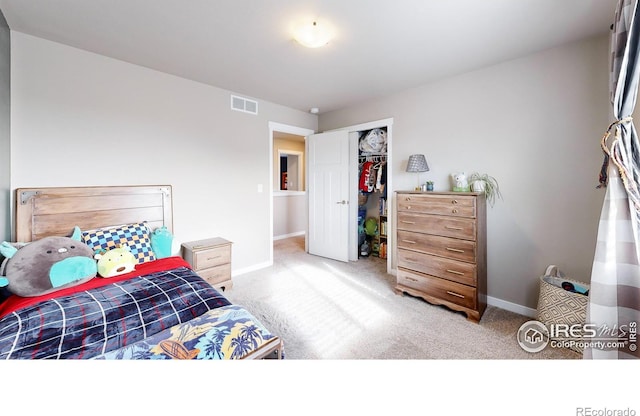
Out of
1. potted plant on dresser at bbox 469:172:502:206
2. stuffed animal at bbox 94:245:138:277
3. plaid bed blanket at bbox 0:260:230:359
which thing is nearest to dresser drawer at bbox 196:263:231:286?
stuffed animal at bbox 94:245:138:277

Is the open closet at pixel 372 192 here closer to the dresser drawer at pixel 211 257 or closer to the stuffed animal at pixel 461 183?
the stuffed animal at pixel 461 183

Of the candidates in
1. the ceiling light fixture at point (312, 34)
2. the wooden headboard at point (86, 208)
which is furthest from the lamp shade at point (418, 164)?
the wooden headboard at point (86, 208)

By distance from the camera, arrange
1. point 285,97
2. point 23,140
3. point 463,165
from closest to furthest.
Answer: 1. point 23,140
2. point 463,165
3. point 285,97

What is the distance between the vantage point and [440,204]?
2.36 metres

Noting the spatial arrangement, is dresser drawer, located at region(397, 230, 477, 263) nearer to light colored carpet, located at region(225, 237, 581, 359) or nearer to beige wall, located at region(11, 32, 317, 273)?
light colored carpet, located at region(225, 237, 581, 359)

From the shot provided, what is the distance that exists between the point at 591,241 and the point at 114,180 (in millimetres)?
4230

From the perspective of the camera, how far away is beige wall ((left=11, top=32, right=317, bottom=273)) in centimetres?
202

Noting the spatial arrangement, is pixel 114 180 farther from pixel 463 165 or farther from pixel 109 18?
pixel 463 165

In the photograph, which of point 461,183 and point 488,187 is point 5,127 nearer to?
point 461,183

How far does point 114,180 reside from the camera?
240cm

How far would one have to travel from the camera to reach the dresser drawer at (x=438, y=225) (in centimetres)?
220

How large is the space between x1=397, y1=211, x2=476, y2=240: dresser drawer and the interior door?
1.27 meters

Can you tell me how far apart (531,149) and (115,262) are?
3604 millimetres
